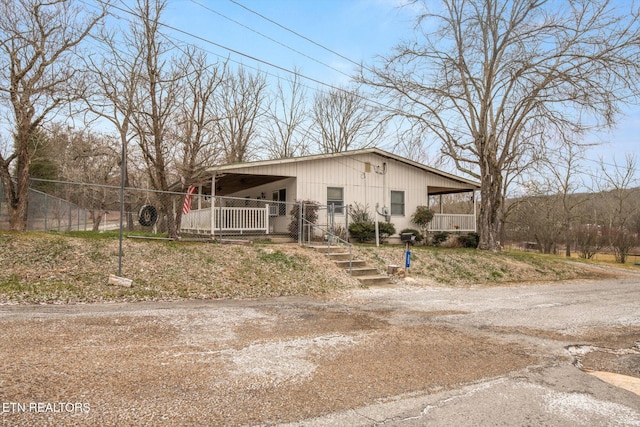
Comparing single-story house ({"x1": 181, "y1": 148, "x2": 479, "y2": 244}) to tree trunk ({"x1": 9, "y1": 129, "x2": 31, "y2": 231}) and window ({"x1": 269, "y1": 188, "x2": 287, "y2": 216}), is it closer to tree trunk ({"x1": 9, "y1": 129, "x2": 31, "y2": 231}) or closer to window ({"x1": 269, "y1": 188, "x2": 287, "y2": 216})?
window ({"x1": 269, "y1": 188, "x2": 287, "y2": 216})

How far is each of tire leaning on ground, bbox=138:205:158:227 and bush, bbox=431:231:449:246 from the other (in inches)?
476

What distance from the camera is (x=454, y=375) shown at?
421cm

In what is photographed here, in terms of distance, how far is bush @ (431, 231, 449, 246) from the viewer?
61.3 ft

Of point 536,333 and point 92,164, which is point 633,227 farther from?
point 92,164

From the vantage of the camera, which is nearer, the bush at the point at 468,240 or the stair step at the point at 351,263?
the stair step at the point at 351,263

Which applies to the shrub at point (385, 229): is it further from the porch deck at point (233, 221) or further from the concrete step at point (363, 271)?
the concrete step at point (363, 271)

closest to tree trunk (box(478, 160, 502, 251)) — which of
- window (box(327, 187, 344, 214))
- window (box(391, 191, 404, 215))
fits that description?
window (box(391, 191, 404, 215))

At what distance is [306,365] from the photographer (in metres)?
4.35

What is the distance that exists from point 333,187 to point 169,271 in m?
8.79

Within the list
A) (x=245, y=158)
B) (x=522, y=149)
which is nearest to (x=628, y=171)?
(x=522, y=149)

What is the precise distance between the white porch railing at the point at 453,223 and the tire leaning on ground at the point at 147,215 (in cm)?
1185

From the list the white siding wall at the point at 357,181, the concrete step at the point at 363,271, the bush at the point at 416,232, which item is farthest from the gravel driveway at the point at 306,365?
the bush at the point at 416,232

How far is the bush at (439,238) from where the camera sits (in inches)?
735

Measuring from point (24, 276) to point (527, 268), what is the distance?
15422 mm
